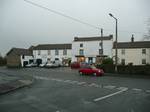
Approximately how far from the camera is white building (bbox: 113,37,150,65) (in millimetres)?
58062

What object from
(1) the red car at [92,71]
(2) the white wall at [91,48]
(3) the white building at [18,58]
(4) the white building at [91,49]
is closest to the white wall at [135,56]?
(2) the white wall at [91,48]

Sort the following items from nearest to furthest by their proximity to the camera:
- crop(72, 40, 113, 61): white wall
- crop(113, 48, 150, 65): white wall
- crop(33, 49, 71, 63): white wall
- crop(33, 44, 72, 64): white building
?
crop(113, 48, 150, 65): white wall → crop(72, 40, 113, 61): white wall → crop(33, 49, 71, 63): white wall → crop(33, 44, 72, 64): white building

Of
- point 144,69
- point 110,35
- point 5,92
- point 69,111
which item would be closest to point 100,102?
point 69,111

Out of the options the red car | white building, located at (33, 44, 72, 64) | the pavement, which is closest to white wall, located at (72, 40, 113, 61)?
white building, located at (33, 44, 72, 64)

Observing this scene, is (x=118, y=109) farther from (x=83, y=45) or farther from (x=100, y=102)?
(x=83, y=45)

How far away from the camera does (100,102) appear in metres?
11.5

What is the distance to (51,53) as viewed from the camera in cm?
7119

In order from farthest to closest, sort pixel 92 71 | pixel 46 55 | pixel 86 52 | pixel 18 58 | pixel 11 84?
pixel 46 55 → pixel 18 58 → pixel 86 52 → pixel 92 71 → pixel 11 84

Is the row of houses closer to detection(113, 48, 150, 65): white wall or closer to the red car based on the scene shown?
detection(113, 48, 150, 65): white wall

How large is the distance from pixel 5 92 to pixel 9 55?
5880 centimetres

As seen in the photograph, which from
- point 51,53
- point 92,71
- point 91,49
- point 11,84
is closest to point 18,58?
point 51,53

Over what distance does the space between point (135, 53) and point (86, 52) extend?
1504 cm

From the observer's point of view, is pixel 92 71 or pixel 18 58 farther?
pixel 18 58

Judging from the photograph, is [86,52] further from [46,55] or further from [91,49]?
[46,55]
